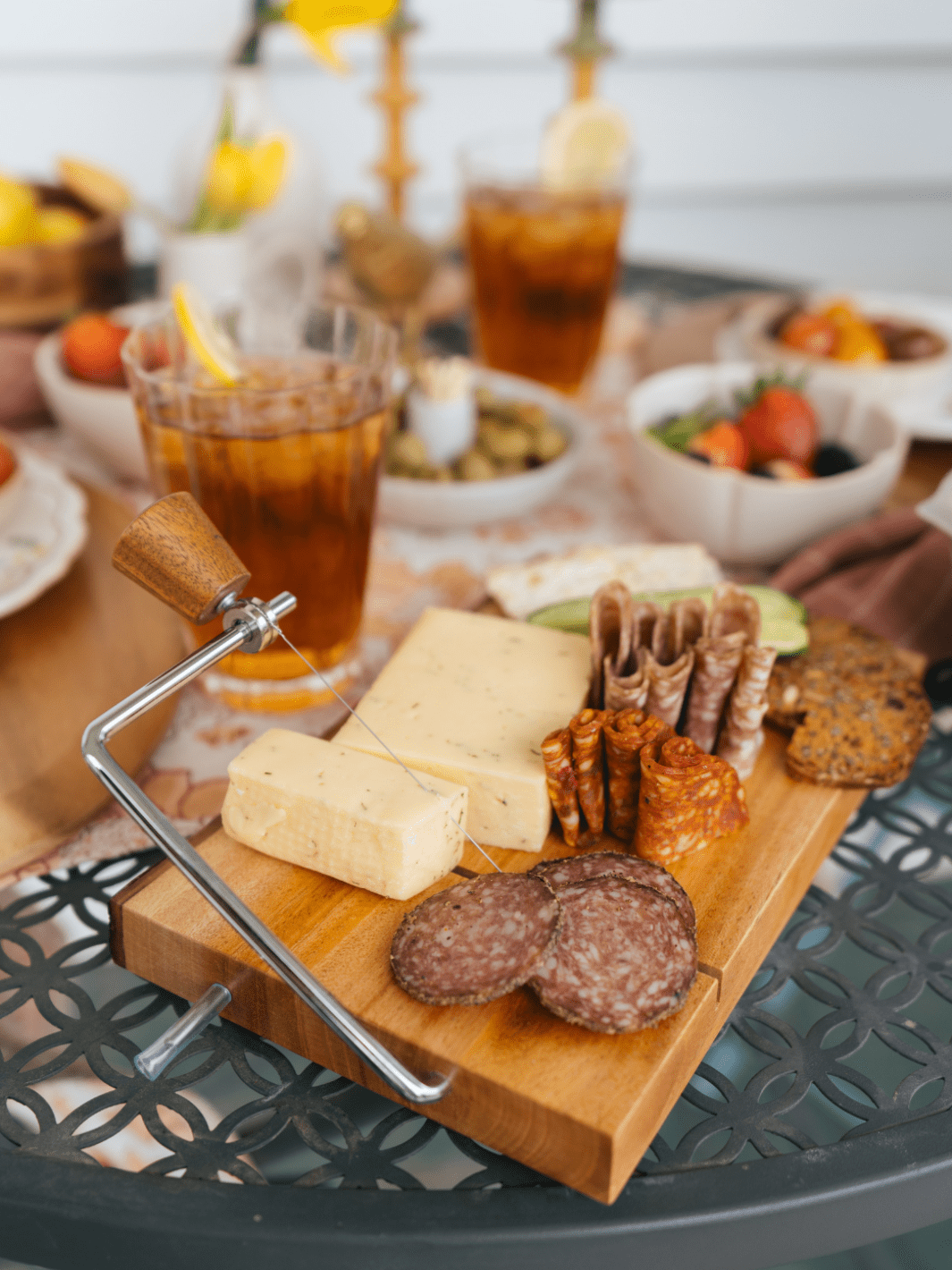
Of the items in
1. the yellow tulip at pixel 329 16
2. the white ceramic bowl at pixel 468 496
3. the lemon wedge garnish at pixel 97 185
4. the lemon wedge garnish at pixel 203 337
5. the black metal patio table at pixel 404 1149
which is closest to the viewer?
the black metal patio table at pixel 404 1149

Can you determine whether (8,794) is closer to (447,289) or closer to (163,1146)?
(163,1146)

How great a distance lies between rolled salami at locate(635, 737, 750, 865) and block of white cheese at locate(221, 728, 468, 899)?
117mm

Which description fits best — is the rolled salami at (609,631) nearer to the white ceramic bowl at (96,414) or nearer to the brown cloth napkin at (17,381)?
the white ceramic bowl at (96,414)

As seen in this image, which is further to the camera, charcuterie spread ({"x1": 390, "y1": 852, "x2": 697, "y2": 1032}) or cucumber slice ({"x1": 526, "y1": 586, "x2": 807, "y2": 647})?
cucumber slice ({"x1": 526, "y1": 586, "x2": 807, "y2": 647})

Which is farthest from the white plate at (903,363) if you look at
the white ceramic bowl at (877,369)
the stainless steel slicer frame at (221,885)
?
the stainless steel slicer frame at (221,885)

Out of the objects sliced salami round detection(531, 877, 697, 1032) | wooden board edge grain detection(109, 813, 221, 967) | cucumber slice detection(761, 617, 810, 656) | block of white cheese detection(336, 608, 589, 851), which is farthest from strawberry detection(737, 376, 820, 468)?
wooden board edge grain detection(109, 813, 221, 967)

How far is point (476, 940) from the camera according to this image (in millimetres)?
592

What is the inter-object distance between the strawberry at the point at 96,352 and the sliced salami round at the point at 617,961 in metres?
0.83

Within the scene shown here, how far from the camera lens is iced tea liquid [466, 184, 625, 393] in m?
1.30

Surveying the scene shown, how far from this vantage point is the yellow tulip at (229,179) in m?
1.33

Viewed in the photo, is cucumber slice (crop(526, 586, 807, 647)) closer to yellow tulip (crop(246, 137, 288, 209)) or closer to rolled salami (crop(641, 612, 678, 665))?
rolled salami (crop(641, 612, 678, 665))

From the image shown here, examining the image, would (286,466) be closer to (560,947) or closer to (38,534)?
(38,534)

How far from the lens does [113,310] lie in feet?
4.61

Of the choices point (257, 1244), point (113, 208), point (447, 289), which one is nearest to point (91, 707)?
point (257, 1244)
